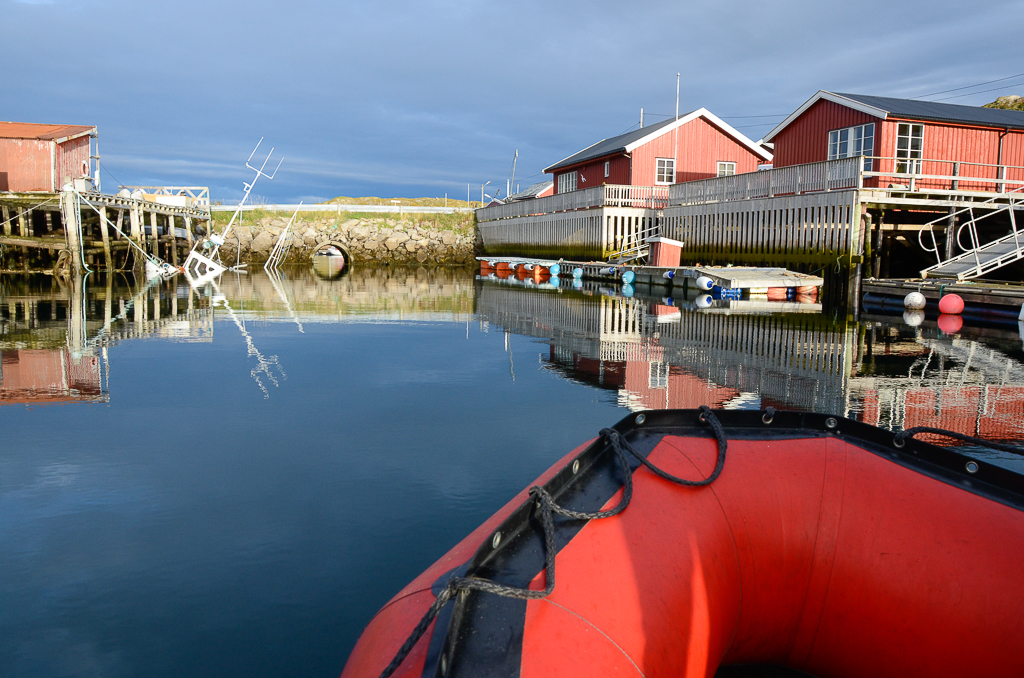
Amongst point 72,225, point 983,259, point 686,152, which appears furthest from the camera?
point 686,152

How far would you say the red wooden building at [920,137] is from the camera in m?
21.6

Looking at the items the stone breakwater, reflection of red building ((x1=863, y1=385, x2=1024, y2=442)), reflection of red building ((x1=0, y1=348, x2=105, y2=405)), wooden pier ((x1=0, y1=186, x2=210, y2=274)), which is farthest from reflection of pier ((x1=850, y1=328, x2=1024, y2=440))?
the stone breakwater

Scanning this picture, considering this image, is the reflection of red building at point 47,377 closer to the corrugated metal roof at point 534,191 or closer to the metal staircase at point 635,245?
the metal staircase at point 635,245

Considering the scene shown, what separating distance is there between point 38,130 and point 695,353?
31.8 m

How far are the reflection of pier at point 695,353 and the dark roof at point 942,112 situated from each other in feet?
34.0

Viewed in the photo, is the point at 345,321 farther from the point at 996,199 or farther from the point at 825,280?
the point at 996,199

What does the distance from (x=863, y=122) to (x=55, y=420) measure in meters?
22.7

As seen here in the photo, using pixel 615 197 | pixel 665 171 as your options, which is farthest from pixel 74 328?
pixel 665 171

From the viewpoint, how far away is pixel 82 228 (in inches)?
1266

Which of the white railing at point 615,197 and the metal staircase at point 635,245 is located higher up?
the white railing at point 615,197

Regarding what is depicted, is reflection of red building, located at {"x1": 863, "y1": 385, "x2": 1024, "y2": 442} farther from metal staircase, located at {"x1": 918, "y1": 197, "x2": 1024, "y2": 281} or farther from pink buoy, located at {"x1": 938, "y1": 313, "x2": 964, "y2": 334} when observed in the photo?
metal staircase, located at {"x1": 918, "y1": 197, "x2": 1024, "y2": 281}

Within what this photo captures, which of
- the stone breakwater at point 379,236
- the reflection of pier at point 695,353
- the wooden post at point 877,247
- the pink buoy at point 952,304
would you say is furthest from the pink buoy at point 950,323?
the stone breakwater at point 379,236

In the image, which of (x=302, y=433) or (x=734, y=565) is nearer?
(x=734, y=565)

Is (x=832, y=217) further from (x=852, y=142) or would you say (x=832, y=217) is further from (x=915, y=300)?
(x=852, y=142)
